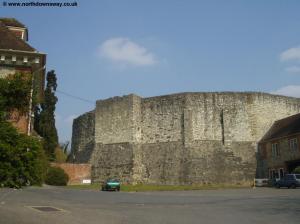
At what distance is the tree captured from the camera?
37594 mm

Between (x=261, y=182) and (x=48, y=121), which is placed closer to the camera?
(x=261, y=182)

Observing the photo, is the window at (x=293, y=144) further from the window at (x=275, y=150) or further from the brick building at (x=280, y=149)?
the window at (x=275, y=150)

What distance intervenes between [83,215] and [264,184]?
27216 millimetres

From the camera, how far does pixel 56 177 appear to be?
117ft

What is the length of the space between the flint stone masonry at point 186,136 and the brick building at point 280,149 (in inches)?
33.1

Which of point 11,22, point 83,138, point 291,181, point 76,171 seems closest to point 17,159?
point 11,22

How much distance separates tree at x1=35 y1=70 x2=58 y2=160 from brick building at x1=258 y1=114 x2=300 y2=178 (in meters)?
19.7

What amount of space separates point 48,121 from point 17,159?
2492 cm

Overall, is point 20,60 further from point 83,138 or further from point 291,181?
point 83,138

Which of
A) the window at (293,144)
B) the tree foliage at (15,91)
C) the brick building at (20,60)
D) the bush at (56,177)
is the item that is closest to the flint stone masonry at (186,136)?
the window at (293,144)

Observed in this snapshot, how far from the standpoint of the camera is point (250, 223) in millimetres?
10984

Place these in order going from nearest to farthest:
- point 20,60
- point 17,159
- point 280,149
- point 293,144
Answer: point 17,159, point 20,60, point 293,144, point 280,149

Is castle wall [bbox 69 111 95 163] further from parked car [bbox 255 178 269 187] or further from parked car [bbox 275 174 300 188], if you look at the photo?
parked car [bbox 275 174 300 188]

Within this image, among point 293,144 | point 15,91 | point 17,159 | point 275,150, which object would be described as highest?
point 15,91
